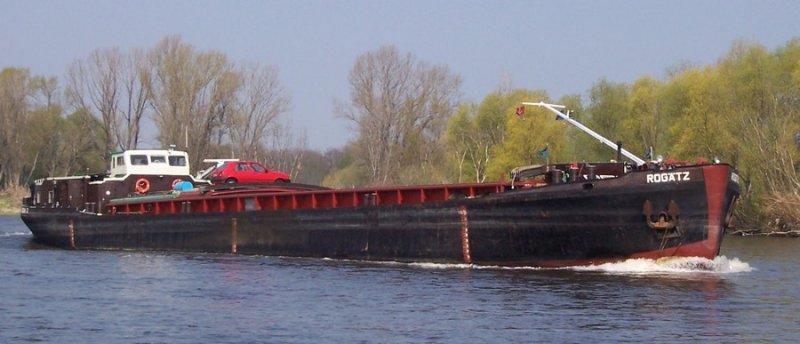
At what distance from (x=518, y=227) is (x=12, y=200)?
60.4 metres

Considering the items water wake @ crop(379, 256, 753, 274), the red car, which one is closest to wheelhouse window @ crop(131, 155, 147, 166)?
the red car

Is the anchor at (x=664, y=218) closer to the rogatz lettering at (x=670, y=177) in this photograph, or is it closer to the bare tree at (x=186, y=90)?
the rogatz lettering at (x=670, y=177)

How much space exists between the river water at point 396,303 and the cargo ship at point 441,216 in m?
0.59

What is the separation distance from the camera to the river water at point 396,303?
17.5 meters

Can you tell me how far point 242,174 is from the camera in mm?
40688

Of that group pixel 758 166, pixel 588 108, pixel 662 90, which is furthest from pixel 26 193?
pixel 758 166

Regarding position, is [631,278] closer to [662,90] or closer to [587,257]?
[587,257]

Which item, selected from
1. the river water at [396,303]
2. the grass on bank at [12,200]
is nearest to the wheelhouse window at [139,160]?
the river water at [396,303]

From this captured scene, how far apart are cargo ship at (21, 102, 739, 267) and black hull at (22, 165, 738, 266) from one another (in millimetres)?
26

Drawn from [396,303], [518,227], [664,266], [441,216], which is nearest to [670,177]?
[664,266]

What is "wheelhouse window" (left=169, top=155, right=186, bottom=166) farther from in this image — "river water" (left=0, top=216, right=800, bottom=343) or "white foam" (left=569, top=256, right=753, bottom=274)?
"white foam" (left=569, top=256, right=753, bottom=274)

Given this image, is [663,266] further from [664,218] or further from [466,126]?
[466,126]

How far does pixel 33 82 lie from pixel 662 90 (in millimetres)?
50234

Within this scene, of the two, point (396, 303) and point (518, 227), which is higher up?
point (518, 227)
